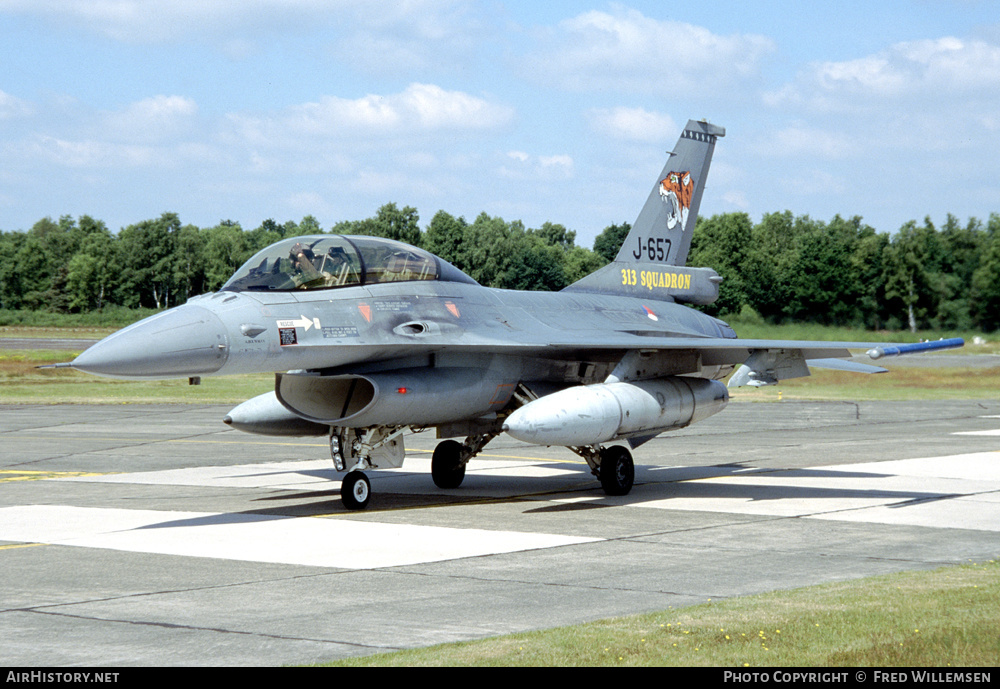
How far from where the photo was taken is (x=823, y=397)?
36688 mm

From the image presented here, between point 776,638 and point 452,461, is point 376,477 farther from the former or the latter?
point 776,638

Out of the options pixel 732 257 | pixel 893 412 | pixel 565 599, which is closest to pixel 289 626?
pixel 565 599

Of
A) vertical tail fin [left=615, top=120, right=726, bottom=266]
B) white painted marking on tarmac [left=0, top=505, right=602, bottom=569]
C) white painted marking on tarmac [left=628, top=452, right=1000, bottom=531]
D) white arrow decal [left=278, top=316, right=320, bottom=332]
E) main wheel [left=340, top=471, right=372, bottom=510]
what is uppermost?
vertical tail fin [left=615, top=120, right=726, bottom=266]

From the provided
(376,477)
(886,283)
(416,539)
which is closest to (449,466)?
(376,477)

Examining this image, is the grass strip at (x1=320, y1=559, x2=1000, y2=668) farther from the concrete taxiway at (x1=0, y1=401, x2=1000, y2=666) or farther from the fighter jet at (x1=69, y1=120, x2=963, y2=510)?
the fighter jet at (x1=69, y1=120, x2=963, y2=510)

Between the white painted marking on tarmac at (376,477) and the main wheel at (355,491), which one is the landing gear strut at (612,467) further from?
the main wheel at (355,491)

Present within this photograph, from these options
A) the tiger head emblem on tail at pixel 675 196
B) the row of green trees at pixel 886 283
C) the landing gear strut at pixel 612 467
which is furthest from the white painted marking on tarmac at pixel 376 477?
the row of green trees at pixel 886 283

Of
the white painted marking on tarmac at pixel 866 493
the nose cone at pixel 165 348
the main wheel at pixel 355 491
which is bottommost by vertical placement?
the white painted marking on tarmac at pixel 866 493

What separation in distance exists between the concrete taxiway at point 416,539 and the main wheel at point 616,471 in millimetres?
269

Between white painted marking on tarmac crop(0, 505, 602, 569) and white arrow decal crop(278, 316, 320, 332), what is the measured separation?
2.19 meters

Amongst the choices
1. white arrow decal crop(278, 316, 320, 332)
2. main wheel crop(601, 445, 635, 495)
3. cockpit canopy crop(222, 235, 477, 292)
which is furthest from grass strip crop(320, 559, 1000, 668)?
main wheel crop(601, 445, 635, 495)

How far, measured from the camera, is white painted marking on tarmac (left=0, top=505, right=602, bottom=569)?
10031 millimetres

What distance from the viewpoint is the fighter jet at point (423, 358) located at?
37.6 ft

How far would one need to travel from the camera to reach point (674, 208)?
18688 millimetres
